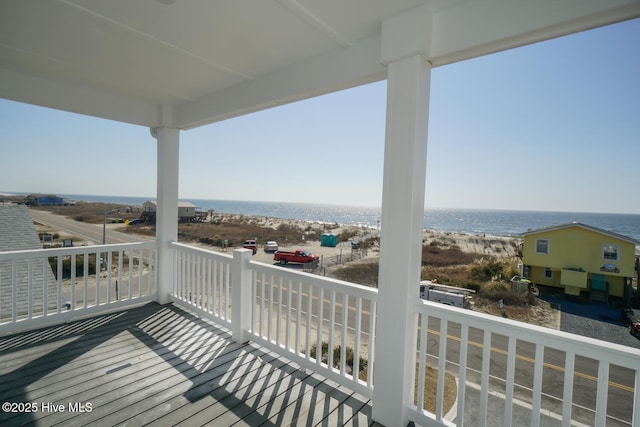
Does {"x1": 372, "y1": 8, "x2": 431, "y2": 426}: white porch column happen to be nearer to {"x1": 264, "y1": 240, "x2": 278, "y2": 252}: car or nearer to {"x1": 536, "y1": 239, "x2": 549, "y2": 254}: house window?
{"x1": 536, "y1": 239, "x2": 549, "y2": 254}: house window

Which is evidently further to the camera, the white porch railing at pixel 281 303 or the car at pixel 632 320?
the white porch railing at pixel 281 303

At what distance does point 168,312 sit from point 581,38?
460 cm

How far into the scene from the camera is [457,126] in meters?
6.86

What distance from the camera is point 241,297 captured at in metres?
2.78

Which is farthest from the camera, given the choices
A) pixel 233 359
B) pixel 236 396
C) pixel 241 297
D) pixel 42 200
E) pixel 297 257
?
pixel 297 257

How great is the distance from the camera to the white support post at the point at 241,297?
2781 mm

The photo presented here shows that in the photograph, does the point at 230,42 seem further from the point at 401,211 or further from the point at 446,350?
the point at 446,350

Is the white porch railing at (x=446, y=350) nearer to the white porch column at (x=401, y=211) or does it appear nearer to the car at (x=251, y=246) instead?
the white porch column at (x=401, y=211)

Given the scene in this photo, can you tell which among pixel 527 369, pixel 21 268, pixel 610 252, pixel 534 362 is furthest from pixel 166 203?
pixel 527 369

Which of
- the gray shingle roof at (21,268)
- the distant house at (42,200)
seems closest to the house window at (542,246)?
the gray shingle roof at (21,268)

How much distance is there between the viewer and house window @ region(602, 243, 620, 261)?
183cm

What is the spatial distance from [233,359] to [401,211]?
192cm

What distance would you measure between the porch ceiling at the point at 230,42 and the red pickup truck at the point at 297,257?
3.03 metres

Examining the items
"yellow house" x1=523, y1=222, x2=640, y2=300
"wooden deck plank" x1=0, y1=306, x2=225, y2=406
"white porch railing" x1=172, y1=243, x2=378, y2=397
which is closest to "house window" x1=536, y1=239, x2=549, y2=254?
"yellow house" x1=523, y1=222, x2=640, y2=300
